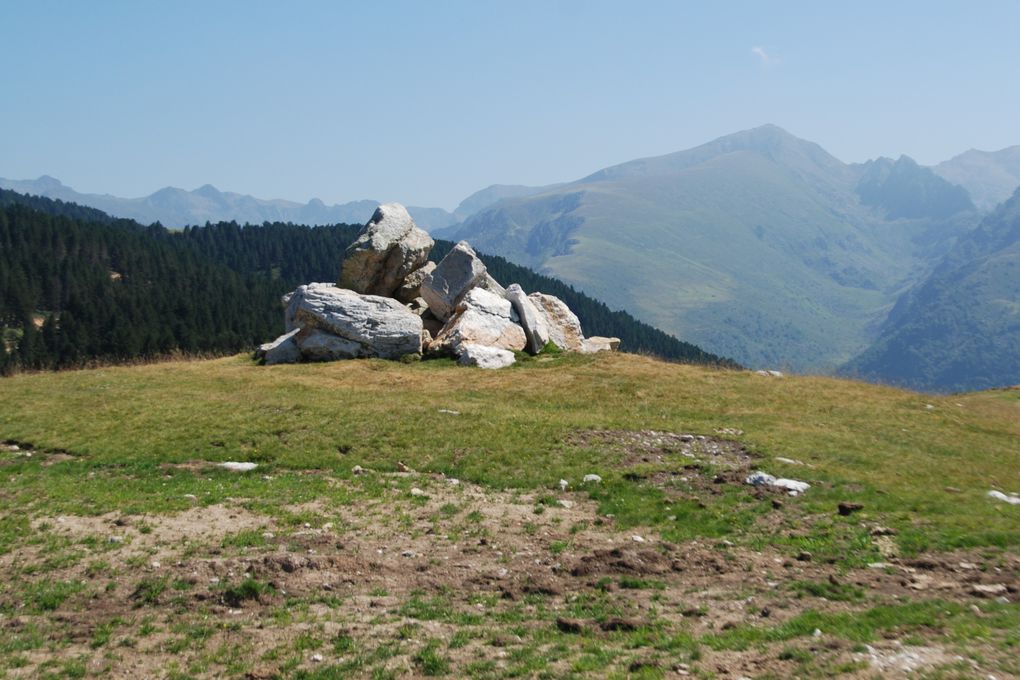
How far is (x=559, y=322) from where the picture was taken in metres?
50.2

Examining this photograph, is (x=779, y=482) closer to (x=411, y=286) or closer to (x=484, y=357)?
Answer: (x=484, y=357)

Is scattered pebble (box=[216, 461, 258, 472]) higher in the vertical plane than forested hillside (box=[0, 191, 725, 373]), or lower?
lower

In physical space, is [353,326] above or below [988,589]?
above

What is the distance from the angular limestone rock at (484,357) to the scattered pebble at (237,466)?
1890 cm

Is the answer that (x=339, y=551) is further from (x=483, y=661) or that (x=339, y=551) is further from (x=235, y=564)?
(x=483, y=661)

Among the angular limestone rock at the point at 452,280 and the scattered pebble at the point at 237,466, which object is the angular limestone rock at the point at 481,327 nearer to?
the angular limestone rock at the point at 452,280

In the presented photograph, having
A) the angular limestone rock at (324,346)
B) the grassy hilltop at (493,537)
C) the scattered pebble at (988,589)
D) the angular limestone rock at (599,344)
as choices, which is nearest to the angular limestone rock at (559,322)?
the angular limestone rock at (599,344)

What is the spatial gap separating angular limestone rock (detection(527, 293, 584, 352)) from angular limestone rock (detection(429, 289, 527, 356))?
3272 millimetres

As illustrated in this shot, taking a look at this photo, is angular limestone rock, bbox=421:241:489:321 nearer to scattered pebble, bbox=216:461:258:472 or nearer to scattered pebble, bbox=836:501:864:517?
scattered pebble, bbox=216:461:258:472

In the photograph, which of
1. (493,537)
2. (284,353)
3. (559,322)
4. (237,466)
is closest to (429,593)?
(493,537)

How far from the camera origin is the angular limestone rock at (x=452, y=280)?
47.9m

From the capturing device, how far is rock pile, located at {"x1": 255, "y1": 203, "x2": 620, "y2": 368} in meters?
43.3

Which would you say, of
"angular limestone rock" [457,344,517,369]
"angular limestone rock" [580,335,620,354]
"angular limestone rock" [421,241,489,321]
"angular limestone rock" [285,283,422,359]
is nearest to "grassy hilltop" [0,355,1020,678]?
"angular limestone rock" [457,344,517,369]

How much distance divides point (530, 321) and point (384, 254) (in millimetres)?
11032
